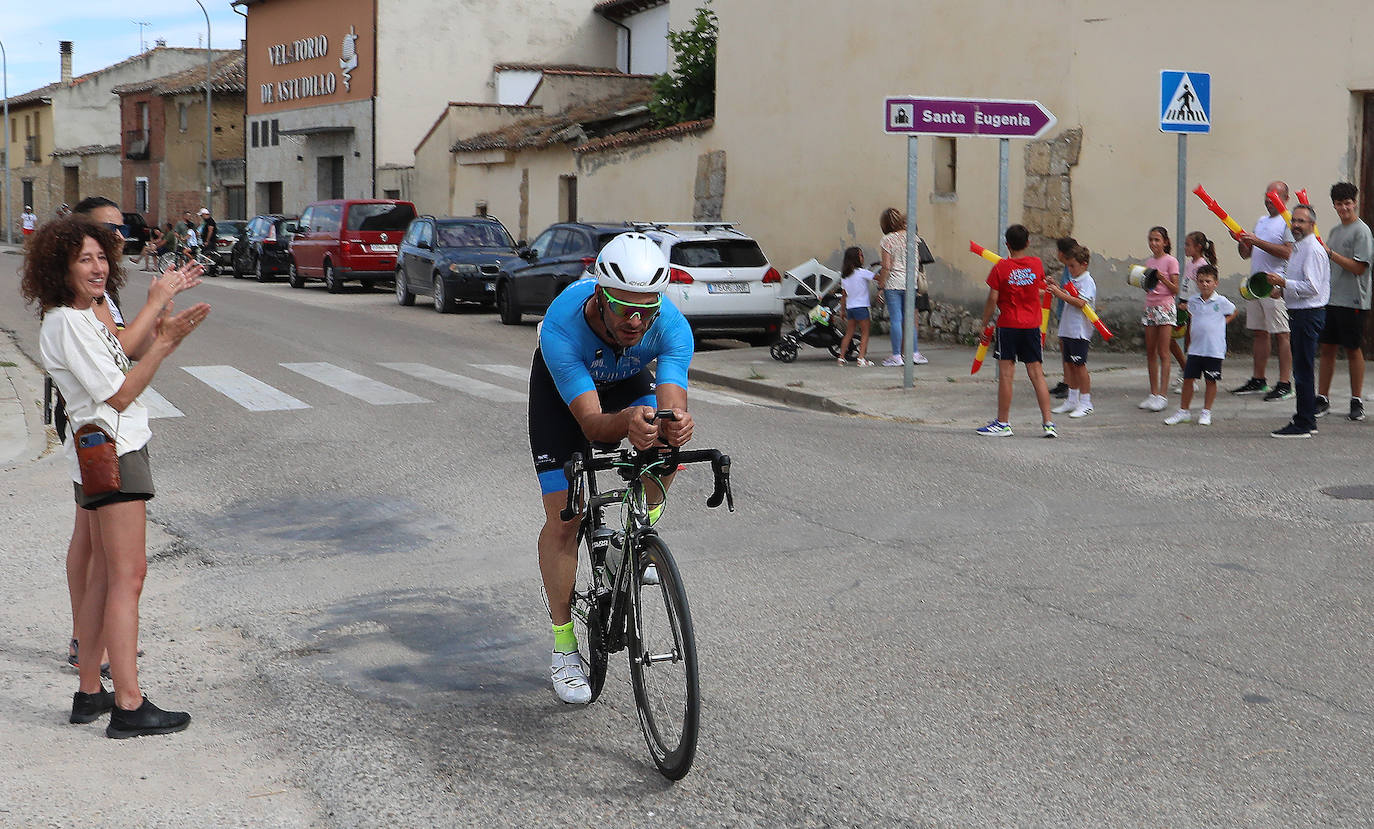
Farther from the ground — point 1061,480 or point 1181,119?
point 1181,119

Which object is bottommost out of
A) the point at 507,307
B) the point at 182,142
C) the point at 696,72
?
the point at 507,307

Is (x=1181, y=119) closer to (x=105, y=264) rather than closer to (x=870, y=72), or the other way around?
(x=870, y=72)

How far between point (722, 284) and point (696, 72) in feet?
41.6

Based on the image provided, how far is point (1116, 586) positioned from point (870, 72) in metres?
15.1

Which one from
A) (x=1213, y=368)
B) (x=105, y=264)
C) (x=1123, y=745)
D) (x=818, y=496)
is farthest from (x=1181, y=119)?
(x=105, y=264)

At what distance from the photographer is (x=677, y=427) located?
4301 mm

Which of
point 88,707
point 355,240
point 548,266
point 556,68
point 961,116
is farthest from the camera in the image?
point 556,68

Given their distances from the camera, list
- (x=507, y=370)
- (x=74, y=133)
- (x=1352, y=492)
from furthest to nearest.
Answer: (x=74, y=133)
(x=507, y=370)
(x=1352, y=492)

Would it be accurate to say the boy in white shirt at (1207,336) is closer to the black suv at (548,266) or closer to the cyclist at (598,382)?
the cyclist at (598,382)

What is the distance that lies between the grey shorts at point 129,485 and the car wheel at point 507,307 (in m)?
17.6

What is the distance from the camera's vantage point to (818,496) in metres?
8.73

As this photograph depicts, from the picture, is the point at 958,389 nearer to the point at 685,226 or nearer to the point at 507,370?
the point at 507,370

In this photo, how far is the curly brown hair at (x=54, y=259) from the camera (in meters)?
4.59

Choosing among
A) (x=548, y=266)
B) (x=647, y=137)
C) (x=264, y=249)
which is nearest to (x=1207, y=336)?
(x=548, y=266)
